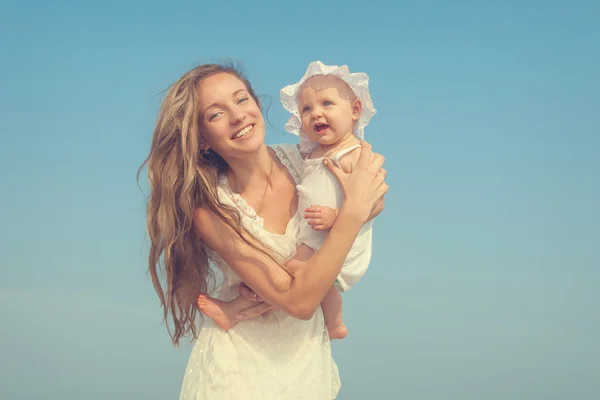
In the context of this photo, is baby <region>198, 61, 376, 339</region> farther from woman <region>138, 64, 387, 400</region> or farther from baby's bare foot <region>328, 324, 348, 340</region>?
baby's bare foot <region>328, 324, 348, 340</region>

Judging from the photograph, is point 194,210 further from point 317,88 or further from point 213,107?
point 317,88

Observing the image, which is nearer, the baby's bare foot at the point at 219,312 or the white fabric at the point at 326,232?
the white fabric at the point at 326,232

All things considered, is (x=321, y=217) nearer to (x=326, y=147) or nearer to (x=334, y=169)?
(x=334, y=169)

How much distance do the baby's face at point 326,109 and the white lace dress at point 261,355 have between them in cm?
43

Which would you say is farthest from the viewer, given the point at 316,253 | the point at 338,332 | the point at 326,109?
the point at 338,332

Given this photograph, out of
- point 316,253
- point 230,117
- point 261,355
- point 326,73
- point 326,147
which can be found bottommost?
point 261,355

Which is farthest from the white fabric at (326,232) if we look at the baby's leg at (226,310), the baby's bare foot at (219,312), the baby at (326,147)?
the baby's bare foot at (219,312)

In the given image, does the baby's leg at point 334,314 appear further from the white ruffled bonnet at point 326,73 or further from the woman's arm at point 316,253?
the white ruffled bonnet at point 326,73

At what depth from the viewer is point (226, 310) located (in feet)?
15.9

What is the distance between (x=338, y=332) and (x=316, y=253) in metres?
0.93

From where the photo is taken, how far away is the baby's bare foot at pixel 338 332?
204 inches

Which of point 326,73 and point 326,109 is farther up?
point 326,73

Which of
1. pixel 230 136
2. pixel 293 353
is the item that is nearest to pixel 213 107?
pixel 230 136

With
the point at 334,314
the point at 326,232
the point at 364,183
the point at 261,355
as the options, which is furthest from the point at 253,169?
the point at 261,355
